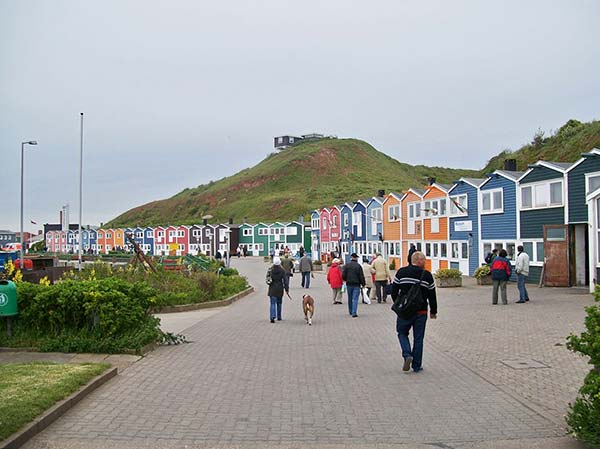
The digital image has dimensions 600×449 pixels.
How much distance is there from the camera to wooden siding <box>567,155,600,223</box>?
2504cm

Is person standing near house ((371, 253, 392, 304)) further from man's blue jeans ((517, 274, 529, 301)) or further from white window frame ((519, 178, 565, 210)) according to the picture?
white window frame ((519, 178, 565, 210))

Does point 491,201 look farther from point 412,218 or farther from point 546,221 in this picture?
point 412,218

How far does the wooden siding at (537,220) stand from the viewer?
27078 mm

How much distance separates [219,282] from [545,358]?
49.6 feet

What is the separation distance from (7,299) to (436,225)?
3329 cm

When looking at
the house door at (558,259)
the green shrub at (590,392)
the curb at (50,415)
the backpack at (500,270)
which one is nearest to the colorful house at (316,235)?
the house door at (558,259)

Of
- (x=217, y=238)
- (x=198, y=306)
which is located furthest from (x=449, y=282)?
(x=217, y=238)

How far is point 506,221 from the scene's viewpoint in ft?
104

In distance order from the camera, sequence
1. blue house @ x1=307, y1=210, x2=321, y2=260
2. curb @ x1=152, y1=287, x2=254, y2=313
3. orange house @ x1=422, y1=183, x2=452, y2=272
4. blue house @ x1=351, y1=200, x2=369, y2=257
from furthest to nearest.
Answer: blue house @ x1=307, y1=210, x2=321, y2=260
blue house @ x1=351, y1=200, x2=369, y2=257
orange house @ x1=422, y1=183, x2=452, y2=272
curb @ x1=152, y1=287, x2=254, y2=313

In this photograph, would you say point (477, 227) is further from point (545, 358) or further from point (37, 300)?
point (37, 300)

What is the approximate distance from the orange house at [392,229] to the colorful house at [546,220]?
1753 centimetres

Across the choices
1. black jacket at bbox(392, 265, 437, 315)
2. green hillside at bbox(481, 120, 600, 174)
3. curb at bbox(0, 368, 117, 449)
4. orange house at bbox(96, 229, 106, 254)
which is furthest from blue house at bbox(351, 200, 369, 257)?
orange house at bbox(96, 229, 106, 254)

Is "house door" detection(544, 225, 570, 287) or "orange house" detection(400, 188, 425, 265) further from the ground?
"orange house" detection(400, 188, 425, 265)

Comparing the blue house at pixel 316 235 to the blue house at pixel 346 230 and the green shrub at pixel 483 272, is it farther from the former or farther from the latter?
the green shrub at pixel 483 272
